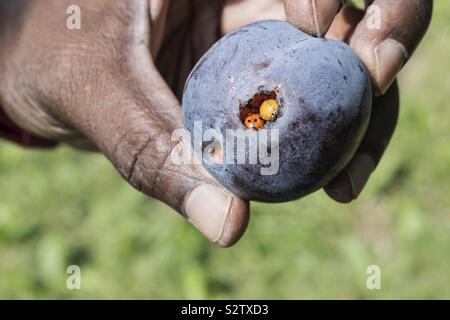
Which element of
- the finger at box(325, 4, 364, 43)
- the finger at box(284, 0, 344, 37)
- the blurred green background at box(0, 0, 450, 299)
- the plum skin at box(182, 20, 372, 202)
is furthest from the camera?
the blurred green background at box(0, 0, 450, 299)

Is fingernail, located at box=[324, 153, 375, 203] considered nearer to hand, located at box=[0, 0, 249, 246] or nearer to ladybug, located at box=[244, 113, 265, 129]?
hand, located at box=[0, 0, 249, 246]

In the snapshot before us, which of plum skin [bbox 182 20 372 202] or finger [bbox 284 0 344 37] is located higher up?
finger [bbox 284 0 344 37]

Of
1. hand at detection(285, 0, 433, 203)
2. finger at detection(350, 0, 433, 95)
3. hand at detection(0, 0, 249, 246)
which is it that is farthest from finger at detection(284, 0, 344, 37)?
hand at detection(0, 0, 249, 246)

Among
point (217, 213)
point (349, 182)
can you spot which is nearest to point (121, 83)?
point (217, 213)

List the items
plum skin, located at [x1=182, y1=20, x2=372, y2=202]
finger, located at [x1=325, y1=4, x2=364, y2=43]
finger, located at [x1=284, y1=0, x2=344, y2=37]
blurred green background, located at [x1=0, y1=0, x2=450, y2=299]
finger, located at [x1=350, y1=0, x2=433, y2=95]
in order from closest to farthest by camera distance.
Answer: plum skin, located at [x1=182, y1=20, x2=372, y2=202], finger, located at [x1=284, y1=0, x2=344, y2=37], finger, located at [x1=350, y1=0, x2=433, y2=95], finger, located at [x1=325, y1=4, x2=364, y2=43], blurred green background, located at [x1=0, y1=0, x2=450, y2=299]

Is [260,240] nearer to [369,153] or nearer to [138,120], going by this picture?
[369,153]

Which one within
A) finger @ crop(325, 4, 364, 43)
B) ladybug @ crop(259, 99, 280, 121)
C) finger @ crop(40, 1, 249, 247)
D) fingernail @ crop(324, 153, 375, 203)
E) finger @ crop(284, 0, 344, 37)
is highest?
finger @ crop(284, 0, 344, 37)

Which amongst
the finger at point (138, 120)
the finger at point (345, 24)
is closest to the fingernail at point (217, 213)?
the finger at point (138, 120)

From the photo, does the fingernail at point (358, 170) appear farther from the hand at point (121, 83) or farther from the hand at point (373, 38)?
the hand at point (121, 83)
